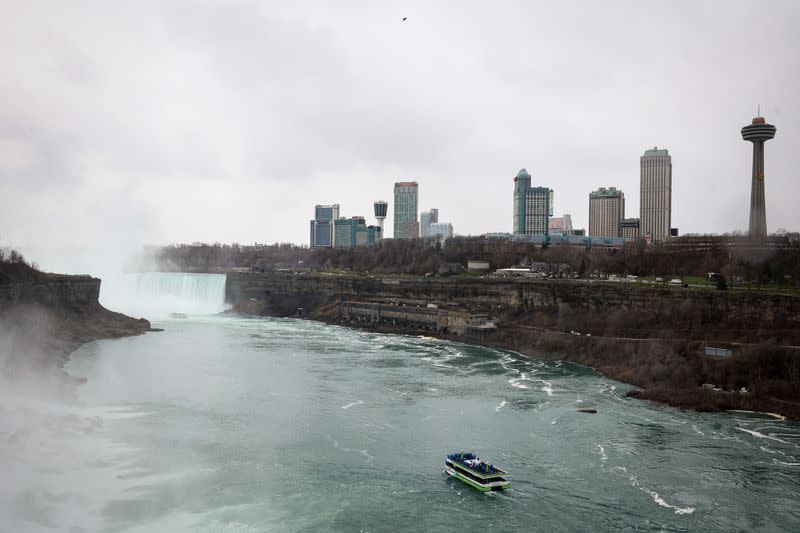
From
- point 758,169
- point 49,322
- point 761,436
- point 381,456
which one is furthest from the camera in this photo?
point 758,169

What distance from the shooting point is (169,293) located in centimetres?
10819

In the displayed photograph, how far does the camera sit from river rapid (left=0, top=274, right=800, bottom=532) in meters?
21.2

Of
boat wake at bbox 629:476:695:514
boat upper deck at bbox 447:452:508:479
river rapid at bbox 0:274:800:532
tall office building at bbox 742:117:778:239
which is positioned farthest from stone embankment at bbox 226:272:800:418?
tall office building at bbox 742:117:778:239

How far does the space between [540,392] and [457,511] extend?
65.1 feet

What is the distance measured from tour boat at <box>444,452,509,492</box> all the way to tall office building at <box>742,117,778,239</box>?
289 feet

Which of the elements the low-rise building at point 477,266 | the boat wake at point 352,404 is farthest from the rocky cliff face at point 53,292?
the low-rise building at point 477,266

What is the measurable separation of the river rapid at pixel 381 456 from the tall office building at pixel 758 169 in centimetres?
6880

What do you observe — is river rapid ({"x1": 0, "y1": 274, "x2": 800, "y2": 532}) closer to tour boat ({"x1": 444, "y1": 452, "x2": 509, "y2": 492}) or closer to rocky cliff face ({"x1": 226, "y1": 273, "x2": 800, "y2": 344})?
tour boat ({"x1": 444, "y1": 452, "x2": 509, "y2": 492})

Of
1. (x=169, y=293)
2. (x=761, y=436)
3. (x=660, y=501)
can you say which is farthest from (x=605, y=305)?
(x=169, y=293)

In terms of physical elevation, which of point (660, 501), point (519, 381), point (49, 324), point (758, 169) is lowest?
point (660, 501)

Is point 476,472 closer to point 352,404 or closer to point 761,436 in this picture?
point 352,404

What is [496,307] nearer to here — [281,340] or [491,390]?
[281,340]

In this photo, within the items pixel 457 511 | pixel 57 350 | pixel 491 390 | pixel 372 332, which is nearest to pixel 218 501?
pixel 457 511

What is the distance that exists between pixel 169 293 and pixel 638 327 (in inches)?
3165
